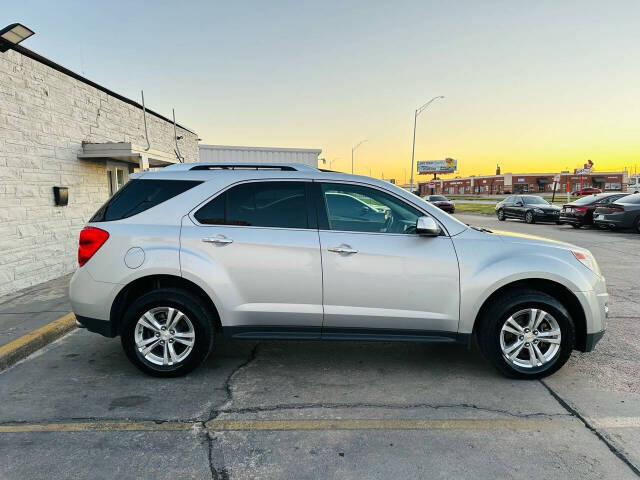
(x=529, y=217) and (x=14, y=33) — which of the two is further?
(x=529, y=217)

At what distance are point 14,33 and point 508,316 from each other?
6.99 metres

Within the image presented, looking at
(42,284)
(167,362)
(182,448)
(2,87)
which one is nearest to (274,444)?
(182,448)

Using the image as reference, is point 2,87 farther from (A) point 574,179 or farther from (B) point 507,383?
(A) point 574,179

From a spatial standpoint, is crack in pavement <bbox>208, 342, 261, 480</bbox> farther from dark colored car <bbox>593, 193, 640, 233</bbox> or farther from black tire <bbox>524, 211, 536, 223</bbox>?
black tire <bbox>524, 211, 536, 223</bbox>

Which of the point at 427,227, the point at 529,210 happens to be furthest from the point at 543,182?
the point at 427,227

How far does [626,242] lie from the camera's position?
505 inches

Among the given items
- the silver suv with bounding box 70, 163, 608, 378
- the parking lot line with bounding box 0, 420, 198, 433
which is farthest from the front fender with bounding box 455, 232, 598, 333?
the parking lot line with bounding box 0, 420, 198, 433

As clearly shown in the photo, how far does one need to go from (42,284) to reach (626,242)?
50.8ft

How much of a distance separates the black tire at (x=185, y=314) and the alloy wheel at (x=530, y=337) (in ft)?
8.57

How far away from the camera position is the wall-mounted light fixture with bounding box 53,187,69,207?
736 centimetres

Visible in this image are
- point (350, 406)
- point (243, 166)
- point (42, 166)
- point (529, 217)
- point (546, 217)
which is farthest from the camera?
point (529, 217)

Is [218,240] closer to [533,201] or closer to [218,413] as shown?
[218,413]

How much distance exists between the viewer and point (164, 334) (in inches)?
144

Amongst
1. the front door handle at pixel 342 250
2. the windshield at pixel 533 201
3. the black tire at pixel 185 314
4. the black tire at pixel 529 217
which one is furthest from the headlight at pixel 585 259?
the windshield at pixel 533 201
